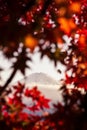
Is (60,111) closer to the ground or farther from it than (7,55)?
closer to the ground

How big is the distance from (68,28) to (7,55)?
1152 mm

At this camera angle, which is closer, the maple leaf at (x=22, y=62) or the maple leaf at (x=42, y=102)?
the maple leaf at (x=22, y=62)

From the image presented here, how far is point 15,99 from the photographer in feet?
17.0

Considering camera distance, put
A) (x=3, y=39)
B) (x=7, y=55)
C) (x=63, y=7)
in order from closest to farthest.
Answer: (x=3, y=39)
(x=63, y=7)
(x=7, y=55)

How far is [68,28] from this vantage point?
353cm

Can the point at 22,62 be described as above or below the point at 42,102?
below

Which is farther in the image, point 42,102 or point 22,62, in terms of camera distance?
point 42,102

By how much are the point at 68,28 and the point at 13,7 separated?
1.64 metres

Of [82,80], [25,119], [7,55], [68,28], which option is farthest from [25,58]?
[82,80]

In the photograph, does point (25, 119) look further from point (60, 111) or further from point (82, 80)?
point (82, 80)

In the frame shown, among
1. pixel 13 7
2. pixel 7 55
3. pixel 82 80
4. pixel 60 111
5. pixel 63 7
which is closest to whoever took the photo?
pixel 63 7

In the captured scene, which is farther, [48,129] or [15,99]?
[15,99]

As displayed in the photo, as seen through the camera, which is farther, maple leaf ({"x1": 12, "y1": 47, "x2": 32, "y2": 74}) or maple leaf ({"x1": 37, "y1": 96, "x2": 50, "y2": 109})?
maple leaf ({"x1": 37, "y1": 96, "x2": 50, "y2": 109})

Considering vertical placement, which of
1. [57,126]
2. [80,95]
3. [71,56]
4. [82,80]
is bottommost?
[57,126]
